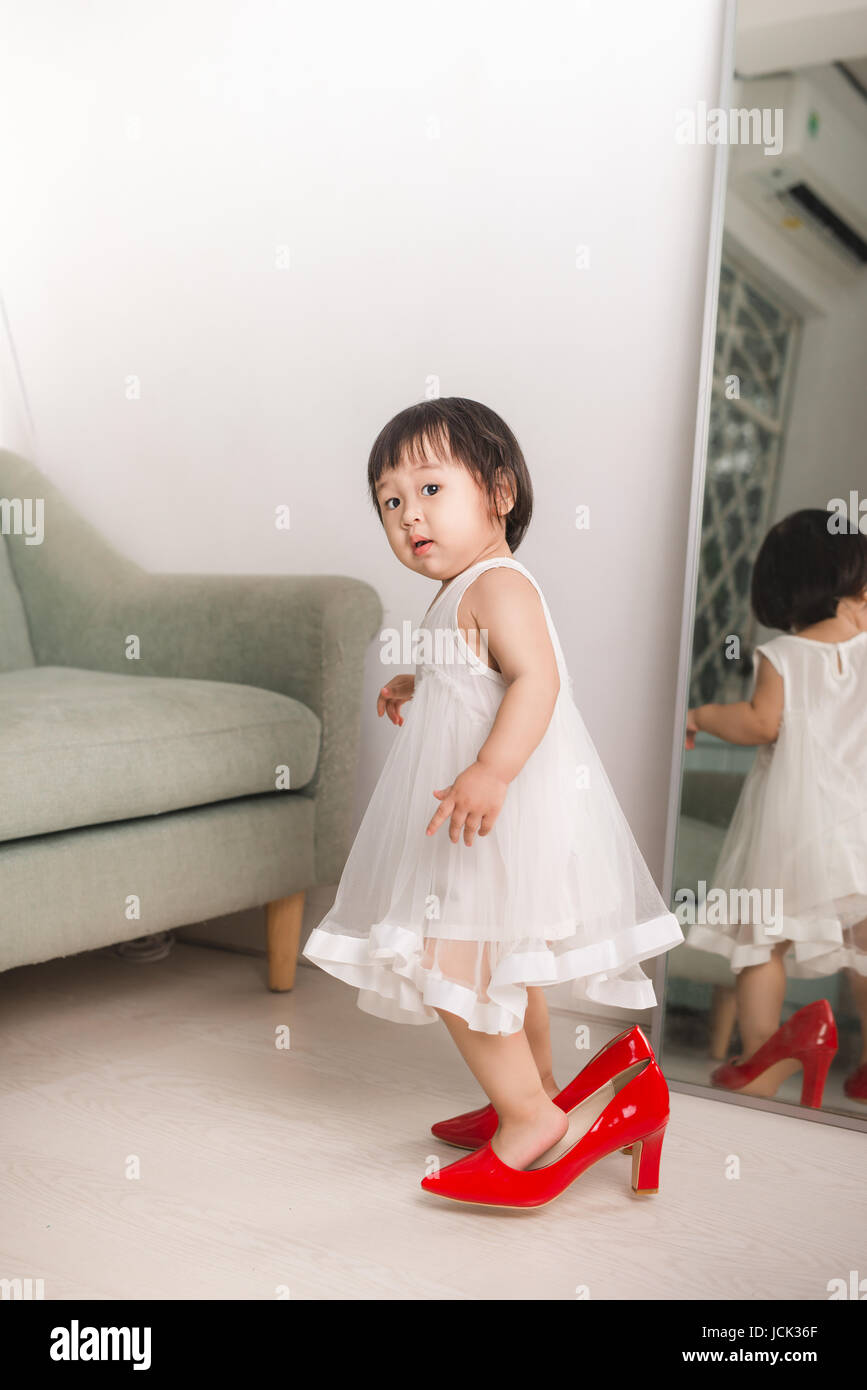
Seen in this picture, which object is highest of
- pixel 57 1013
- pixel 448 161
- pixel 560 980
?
pixel 448 161

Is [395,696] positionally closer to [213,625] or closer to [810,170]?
[213,625]

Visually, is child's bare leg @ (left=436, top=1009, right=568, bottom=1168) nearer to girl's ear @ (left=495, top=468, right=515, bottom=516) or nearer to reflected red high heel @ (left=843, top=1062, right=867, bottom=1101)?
reflected red high heel @ (left=843, top=1062, right=867, bottom=1101)

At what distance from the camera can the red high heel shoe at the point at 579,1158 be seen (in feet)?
3.38

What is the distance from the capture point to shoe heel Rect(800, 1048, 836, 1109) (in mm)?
1272

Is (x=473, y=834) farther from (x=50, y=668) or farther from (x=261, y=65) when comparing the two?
(x=261, y=65)

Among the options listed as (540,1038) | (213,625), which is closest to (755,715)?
(540,1038)

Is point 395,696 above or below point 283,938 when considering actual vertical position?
above

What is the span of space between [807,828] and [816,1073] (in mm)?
269

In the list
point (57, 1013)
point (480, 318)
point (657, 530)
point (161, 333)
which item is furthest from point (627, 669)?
point (161, 333)

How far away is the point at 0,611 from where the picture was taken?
1.87 meters

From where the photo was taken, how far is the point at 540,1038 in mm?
1216

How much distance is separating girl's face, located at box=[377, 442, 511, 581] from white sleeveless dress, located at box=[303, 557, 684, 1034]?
0.03 metres

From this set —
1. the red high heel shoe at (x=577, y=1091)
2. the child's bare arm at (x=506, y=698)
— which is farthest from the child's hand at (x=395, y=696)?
the red high heel shoe at (x=577, y=1091)

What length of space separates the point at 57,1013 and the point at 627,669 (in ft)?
2.93
